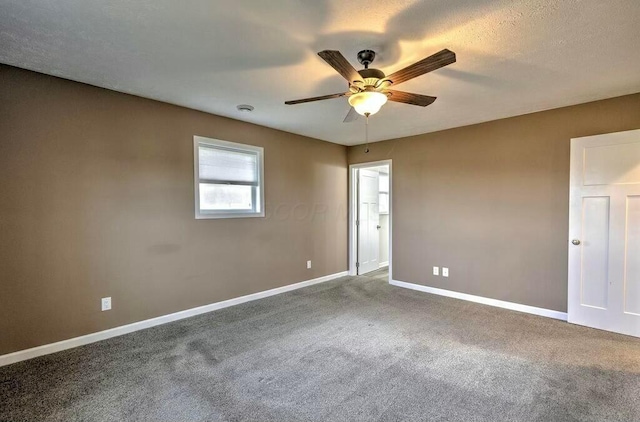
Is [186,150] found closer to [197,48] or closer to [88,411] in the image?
[197,48]

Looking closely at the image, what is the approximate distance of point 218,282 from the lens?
3814 mm

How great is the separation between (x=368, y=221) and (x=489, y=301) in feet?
8.07

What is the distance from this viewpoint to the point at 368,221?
583 cm

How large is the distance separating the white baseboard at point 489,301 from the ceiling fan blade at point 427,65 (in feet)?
10.8

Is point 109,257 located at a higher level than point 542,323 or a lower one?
higher

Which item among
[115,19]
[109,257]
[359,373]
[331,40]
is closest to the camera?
[115,19]

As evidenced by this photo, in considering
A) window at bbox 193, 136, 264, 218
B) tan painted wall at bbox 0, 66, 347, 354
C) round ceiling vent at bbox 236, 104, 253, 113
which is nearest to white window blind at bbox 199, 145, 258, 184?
window at bbox 193, 136, 264, 218

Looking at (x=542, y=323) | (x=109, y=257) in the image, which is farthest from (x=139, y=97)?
(x=542, y=323)

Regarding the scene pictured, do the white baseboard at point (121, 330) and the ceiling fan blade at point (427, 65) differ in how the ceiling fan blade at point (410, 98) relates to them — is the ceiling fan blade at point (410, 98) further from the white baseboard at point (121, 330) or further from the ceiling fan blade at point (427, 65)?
the white baseboard at point (121, 330)

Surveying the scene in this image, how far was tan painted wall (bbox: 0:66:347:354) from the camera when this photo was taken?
2.51 meters

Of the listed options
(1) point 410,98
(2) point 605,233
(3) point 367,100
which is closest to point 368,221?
(2) point 605,233

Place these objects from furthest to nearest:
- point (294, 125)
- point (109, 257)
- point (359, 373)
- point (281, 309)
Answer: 1. point (294, 125)
2. point (281, 309)
3. point (109, 257)
4. point (359, 373)

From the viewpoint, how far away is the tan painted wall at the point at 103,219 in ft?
8.25

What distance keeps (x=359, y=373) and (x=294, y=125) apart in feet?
10.3
